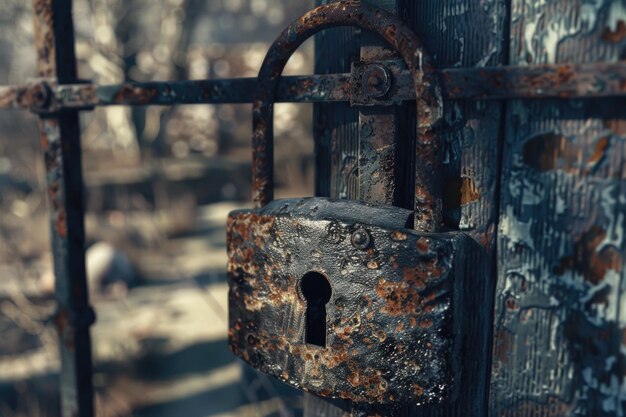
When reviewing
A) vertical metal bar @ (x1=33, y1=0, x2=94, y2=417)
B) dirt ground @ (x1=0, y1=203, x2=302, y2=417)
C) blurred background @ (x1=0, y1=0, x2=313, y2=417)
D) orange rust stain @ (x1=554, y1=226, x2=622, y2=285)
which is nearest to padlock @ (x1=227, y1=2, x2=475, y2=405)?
orange rust stain @ (x1=554, y1=226, x2=622, y2=285)

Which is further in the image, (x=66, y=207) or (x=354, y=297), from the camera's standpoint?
(x=66, y=207)

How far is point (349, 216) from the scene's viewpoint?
0.76m

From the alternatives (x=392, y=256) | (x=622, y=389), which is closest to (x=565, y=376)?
(x=622, y=389)

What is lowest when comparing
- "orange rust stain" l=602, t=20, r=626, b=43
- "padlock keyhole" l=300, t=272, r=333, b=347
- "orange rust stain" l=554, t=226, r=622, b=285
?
"padlock keyhole" l=300, t=272, r=333, b=347

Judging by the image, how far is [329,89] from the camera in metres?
0.82

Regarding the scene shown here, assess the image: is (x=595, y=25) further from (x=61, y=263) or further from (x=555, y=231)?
(x=61, y=263)

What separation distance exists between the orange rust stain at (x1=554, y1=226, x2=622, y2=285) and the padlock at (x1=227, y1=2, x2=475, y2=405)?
129mm

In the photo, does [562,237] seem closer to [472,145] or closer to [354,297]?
[472,145]

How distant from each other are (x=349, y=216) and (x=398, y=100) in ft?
0.55

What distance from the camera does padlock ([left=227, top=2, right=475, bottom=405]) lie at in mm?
713

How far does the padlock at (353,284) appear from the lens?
0.71m

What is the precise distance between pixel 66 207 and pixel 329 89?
0.66m

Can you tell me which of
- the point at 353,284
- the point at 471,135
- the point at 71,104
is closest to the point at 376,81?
the point at 471,135

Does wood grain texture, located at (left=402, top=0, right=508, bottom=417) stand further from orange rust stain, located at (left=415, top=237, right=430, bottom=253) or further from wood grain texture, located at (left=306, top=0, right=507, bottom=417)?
orange rust stain, located at (left=415, top=237, right=430, bottom=253)
